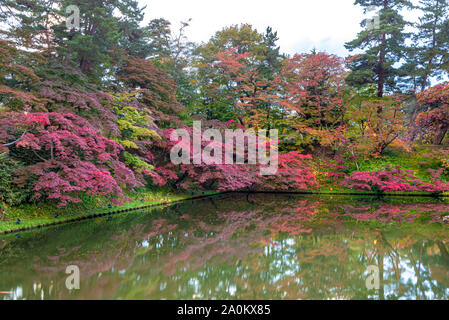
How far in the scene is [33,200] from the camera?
5980 millimetres

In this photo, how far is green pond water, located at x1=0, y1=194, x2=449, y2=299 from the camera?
281 centimetres

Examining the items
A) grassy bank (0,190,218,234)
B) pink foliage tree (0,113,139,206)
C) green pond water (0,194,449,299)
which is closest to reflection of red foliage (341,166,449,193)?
green pond water (0,194,449,299)

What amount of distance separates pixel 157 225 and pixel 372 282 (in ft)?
14.7

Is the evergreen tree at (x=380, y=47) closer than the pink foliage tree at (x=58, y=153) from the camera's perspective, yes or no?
No

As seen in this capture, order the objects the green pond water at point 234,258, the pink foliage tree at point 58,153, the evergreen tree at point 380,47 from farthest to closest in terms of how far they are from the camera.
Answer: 1. the evergreen tree at point 380,47
2. the pink foliage tree at point 58,153
3. the green pond water at point 234,258

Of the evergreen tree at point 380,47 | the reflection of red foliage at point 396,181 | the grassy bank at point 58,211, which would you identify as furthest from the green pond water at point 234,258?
the evergreen tree at point 380,47

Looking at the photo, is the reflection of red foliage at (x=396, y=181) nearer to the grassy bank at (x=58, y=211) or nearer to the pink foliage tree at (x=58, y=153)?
the grassy bank at (x=58, y=211)

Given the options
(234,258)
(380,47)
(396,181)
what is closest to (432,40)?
(380,47)

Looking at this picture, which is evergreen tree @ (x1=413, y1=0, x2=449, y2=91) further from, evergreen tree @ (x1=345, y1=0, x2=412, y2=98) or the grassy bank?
the grassy bank

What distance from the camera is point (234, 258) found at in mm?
3871

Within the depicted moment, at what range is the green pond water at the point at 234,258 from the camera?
2.81 metres

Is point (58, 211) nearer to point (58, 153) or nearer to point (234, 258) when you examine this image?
point (58, 153)

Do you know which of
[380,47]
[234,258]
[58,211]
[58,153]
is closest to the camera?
[234,258]
